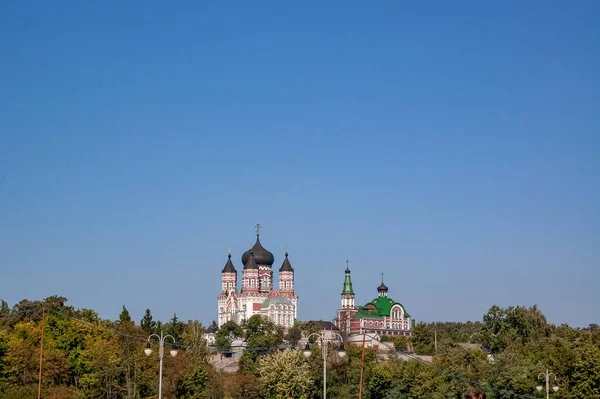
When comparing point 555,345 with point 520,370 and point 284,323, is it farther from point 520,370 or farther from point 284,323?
point 284,323

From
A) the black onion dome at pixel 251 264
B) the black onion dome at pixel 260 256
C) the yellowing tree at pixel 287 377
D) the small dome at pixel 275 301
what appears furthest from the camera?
the black onion dome at pixel 260 256

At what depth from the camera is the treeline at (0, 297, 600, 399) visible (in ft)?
191

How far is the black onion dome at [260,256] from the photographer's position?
142 meters

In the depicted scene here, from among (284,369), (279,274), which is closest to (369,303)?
(279,274)

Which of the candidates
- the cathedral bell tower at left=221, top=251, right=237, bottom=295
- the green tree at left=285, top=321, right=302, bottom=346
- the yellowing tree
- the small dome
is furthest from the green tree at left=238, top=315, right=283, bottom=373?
the cathedral bell tower at left=221, top=251, right=237, bottom=295

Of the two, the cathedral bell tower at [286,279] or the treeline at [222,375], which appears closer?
the treeline at [222,375]

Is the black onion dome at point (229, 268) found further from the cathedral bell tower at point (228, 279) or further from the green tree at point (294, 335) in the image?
the green tree at point (294, 335)

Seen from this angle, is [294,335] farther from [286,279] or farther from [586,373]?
[586,373]

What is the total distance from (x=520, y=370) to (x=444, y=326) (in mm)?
126119

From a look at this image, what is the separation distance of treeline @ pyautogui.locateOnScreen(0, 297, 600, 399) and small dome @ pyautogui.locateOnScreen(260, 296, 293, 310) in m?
56.6

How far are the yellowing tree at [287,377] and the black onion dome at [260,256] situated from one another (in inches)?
2821

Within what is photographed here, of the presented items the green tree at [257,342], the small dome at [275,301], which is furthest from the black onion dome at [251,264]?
the green tree at [257,342]

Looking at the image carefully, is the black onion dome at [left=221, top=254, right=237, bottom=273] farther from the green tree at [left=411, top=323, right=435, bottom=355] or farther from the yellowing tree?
the yellowing tree

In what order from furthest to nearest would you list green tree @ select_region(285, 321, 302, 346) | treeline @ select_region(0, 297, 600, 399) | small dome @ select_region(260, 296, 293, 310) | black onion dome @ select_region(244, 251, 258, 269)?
black onion dome @ select_region(244, 251, 258, 269), small dome @ select_region(260, 296, 293, 310), green tree @ select_region(285, 321, 302, 346), treeline @ select_region(0, 297, 600, 399)
